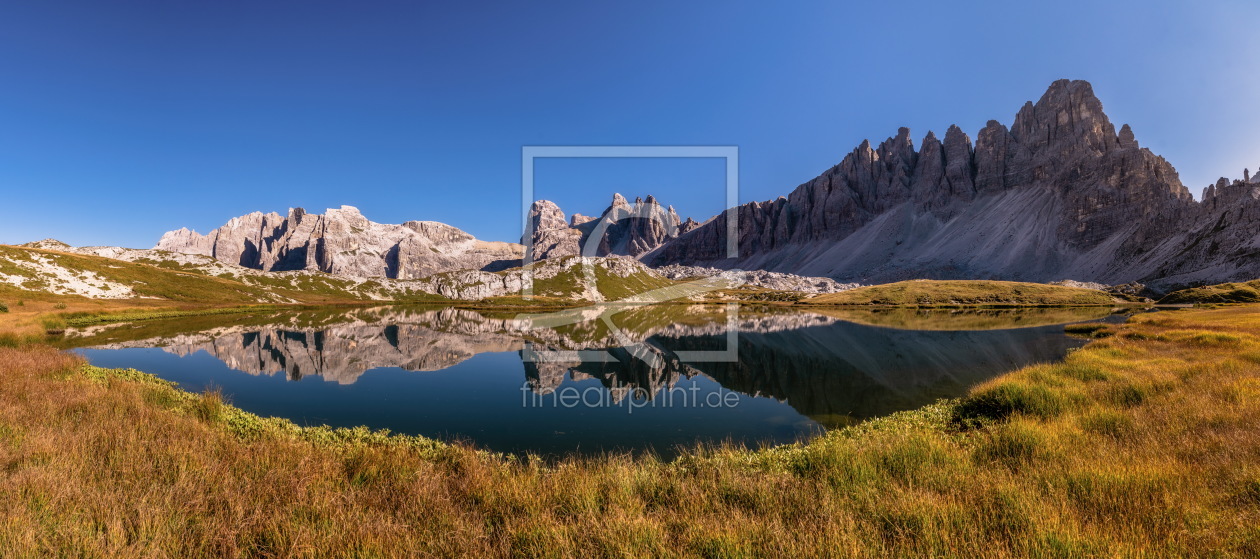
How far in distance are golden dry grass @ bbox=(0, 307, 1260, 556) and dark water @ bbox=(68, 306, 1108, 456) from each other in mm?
5933

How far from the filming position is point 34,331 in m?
39.0

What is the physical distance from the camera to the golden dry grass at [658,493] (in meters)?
6.02

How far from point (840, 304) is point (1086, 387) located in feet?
388

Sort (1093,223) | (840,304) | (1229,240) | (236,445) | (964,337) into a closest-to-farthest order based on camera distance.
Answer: (236,445), (964,337), (840,304), (1229,240), (1093,223)

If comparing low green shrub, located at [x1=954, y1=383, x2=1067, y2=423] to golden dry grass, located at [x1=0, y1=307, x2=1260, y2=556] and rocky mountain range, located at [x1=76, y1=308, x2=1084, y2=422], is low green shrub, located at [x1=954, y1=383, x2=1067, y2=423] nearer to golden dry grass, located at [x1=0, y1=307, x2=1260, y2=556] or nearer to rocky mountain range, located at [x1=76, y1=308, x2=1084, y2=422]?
golden dry grass, located at [x1=0, y1=307, x2=1260, y2=556]

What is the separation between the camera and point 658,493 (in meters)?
8.82

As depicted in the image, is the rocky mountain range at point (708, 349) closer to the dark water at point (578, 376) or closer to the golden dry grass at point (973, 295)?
the dark water at point (578, 376)

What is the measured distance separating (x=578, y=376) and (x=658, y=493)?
2311 cm

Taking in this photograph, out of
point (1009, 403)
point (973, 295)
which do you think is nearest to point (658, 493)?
point (1009, 403)

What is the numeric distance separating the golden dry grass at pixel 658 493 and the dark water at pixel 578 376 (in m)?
5.93

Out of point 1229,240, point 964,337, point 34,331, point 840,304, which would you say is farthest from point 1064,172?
point 34,331

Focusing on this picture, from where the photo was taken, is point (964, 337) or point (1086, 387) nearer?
point (1086, 387)

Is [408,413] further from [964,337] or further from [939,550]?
[964,337]

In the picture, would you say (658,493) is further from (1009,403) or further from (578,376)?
(578,376)
